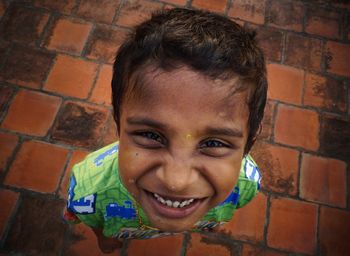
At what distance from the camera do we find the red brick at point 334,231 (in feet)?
5.52

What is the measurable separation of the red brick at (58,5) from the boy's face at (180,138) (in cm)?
165

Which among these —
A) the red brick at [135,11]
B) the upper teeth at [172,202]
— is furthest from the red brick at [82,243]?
the red brick at [135,11]

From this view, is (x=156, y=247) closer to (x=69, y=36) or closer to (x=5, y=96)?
(x=5, y=96)

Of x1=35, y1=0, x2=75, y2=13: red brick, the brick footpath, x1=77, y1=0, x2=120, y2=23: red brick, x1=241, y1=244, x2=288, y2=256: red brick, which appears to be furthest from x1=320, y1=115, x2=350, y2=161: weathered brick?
x1=35, y1=0, x2=75, y2=13: red brick

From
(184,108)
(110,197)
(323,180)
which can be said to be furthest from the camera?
(323,180)

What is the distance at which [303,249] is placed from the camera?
1673mm

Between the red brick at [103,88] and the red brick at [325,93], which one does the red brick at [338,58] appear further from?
the red brick at [103,88]

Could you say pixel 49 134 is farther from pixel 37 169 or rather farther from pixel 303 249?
pixel 303 249

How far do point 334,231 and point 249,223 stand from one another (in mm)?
433

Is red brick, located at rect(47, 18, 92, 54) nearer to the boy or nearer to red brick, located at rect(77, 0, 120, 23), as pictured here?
red brick, located at rect(77, 0, 120, 23)

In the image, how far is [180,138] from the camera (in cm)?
76

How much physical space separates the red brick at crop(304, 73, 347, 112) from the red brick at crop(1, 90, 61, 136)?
1.49 metres

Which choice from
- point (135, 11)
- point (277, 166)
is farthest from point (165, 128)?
point (135, 11)

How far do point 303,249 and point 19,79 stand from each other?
1796mm
